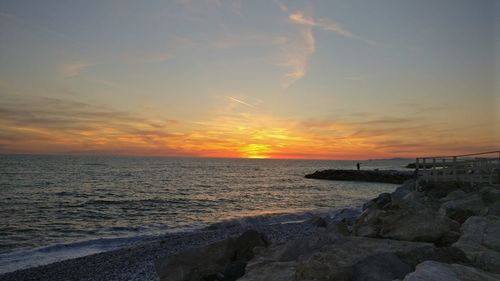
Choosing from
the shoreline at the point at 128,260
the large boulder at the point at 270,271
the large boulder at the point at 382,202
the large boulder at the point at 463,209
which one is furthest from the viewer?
the large boulder at the point at 382,202

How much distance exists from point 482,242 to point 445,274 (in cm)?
316

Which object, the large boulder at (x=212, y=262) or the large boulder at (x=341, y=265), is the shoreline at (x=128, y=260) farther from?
the large boulder at (x=341, y=265)

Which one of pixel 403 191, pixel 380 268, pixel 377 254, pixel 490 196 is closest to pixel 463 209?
pixel 490 196

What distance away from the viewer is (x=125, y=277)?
1066cm

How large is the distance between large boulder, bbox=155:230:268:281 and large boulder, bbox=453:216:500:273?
13.5 ft

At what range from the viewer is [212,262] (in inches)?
324

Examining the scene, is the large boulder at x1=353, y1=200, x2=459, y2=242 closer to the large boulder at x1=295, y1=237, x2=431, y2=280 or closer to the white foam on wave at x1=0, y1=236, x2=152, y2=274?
the large boulder at x1=295, y1=237, x2=431, y2=280

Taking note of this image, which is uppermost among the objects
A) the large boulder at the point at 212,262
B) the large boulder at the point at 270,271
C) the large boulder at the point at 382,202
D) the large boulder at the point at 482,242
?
the large boulder at the point at 482,242

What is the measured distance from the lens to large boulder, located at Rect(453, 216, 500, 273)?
554 cm

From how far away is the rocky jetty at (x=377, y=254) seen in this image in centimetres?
534

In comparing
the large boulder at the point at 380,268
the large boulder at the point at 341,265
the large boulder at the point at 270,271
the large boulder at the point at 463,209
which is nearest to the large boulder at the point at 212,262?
the large boulder at the point at 270,271

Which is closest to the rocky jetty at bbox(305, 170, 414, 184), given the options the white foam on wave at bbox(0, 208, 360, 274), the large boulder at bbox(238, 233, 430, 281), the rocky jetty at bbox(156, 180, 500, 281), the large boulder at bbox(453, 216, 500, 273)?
the white foam on wave at bbox(0, 208, 360, 274)

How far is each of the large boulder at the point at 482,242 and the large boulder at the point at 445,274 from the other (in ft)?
3.49

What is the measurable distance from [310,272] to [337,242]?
1575mm
